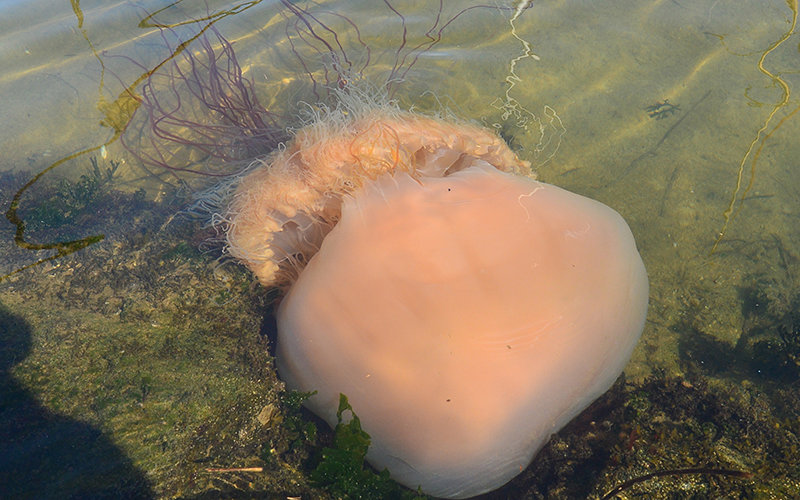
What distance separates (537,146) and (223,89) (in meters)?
3.15

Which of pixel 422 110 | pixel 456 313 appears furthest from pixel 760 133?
pixel 456 313

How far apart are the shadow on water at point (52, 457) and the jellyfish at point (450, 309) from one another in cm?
100

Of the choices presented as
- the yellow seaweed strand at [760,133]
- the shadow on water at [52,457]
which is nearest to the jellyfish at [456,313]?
the shadow on water at [52,457]

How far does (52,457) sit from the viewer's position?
207cm

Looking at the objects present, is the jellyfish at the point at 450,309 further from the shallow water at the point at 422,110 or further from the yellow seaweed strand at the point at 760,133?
the yellow seaweed strand at the point at 760,133

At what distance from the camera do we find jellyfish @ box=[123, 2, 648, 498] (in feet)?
7.86

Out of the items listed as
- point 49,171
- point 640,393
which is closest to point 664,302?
point 640,393

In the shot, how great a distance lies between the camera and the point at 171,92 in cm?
481

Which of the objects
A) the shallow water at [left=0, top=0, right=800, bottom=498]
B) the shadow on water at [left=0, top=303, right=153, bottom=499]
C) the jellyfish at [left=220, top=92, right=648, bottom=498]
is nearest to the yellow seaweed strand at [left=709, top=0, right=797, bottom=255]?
the shallow water at [left=0, top=0, right=800, bottom=498]

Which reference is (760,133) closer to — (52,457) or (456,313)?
(456,313)

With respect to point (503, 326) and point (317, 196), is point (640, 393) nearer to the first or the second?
point (503, 326)

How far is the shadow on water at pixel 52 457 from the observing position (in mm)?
1994

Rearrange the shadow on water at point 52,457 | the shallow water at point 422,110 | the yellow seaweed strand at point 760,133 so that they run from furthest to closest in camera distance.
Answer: the yellow seaweed strand at point 760,133 → the shallow water at point 422,110 → the shadow on water at point 52,457

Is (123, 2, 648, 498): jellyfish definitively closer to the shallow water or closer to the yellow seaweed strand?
the shallow water
